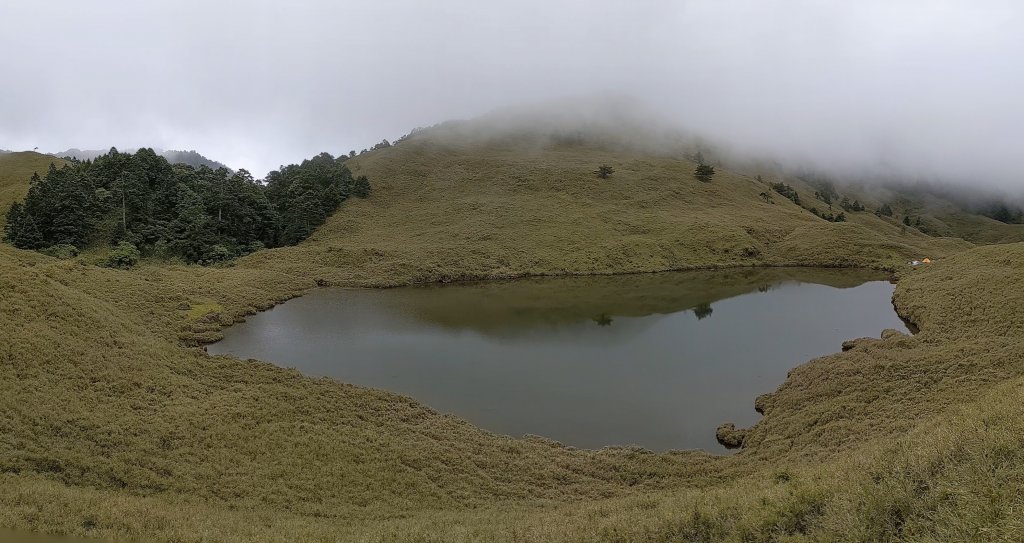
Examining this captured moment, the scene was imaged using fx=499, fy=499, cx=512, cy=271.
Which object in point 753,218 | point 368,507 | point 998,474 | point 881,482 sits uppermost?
point 753,218

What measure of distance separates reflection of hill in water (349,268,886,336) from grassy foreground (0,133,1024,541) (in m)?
16.1

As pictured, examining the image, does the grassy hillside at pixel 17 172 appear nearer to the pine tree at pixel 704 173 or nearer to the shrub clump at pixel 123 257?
the shrub clump at pixel 123 257

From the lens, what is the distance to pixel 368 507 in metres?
15.9

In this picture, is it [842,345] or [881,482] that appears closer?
[881,482]

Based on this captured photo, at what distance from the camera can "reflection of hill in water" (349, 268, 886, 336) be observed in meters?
43.9

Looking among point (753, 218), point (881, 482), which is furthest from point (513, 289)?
point (753, 218)

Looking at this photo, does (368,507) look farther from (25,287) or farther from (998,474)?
(25,287)

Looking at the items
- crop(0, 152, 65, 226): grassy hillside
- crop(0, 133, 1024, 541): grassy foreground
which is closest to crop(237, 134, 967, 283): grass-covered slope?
crop(0, 133, 1024, 541): grassy foreground

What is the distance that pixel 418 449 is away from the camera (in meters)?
20.0

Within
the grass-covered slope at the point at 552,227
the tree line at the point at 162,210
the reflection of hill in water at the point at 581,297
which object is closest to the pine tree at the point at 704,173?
the grass-covered slope at the point at 552,227

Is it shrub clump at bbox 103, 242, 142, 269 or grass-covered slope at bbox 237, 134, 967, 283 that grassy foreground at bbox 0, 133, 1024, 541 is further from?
grass-covered slope at bbox 237, 134, 967, 283

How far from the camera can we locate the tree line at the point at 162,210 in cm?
5644

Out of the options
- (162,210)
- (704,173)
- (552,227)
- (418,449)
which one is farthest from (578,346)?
(704,173)

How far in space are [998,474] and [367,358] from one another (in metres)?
29.4
